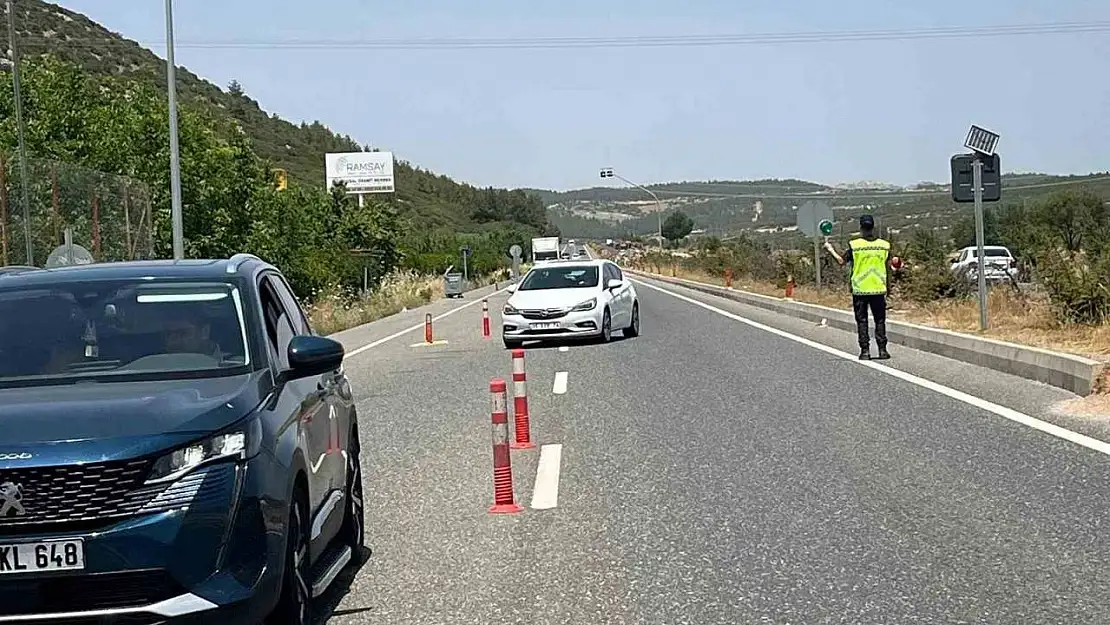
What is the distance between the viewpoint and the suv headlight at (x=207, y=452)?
4.60 metres

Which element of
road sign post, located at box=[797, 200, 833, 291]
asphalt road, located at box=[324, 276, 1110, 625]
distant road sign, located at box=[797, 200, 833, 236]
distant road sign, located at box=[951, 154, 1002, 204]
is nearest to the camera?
asphalt road, located at box=[324, 276, 1110, 625]

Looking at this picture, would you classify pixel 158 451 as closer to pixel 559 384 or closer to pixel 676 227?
pixel 559 384

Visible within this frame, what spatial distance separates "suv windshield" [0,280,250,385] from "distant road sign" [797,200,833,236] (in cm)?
2976

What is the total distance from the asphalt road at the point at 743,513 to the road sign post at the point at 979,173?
476 cm

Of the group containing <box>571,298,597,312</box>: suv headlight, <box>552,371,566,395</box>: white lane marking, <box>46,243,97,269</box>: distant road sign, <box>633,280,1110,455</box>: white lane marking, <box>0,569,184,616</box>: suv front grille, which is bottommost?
<box>552,371,566,395</box>: white lane marking

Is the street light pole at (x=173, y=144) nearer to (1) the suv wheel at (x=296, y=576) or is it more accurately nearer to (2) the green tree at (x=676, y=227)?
(1) the suv wheel at (x=296, y=576)

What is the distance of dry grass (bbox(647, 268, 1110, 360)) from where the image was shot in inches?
666

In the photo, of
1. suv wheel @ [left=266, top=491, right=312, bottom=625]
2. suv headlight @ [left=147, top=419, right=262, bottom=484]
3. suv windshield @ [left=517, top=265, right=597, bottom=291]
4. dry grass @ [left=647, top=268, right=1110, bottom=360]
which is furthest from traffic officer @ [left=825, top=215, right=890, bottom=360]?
suv headlight @ [left=147, top=419, right=262, bottom=484]

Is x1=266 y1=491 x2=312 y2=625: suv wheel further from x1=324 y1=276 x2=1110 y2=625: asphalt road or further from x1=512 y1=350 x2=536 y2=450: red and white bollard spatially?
x1=512 y1=350 x2=536 y2=450: red and white bollard

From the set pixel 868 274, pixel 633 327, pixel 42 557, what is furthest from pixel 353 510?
pixel 633 327

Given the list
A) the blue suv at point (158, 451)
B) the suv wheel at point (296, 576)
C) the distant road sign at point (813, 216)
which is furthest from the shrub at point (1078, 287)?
the suv wheel at point (296, 576)

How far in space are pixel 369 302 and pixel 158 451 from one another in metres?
45.6

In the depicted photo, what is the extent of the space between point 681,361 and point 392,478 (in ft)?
32.4

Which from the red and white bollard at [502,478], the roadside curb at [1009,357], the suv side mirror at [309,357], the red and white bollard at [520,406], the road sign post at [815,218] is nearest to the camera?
the suv side mirror at [309,357]
